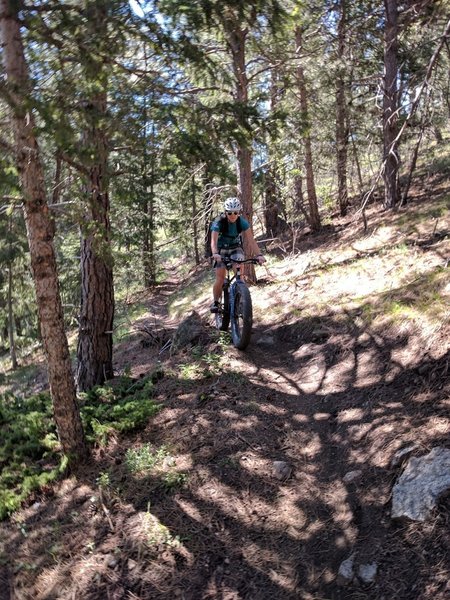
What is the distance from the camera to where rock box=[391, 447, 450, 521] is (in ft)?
10.7

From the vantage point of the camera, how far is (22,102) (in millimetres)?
→ 3738

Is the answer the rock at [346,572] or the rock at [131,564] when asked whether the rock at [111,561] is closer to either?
the rock at [131,564]

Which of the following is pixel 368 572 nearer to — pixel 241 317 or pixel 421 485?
pixel 421 485

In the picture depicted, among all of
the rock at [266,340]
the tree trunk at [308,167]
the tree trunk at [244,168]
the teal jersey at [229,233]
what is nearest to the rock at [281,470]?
the rock at [266,340]

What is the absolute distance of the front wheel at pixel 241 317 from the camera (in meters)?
6.55

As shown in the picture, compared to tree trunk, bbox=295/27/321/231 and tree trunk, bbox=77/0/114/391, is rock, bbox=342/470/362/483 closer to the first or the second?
tree trunk, bbox=77/0/114/391

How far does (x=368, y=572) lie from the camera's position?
122 inches

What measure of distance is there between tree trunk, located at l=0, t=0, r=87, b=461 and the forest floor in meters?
0.58

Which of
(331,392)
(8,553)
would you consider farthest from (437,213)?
(8,553)

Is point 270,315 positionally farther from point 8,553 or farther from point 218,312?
point 8,553

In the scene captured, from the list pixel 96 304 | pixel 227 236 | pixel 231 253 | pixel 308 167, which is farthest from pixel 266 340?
pixel 308 167

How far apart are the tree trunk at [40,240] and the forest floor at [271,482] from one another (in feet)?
1.90

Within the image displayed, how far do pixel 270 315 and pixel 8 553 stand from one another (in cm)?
541

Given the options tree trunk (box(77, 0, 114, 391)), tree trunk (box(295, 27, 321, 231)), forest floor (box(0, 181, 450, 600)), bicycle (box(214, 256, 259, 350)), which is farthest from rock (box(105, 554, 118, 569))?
tree trunk (box(295, 27, 321, 231))
